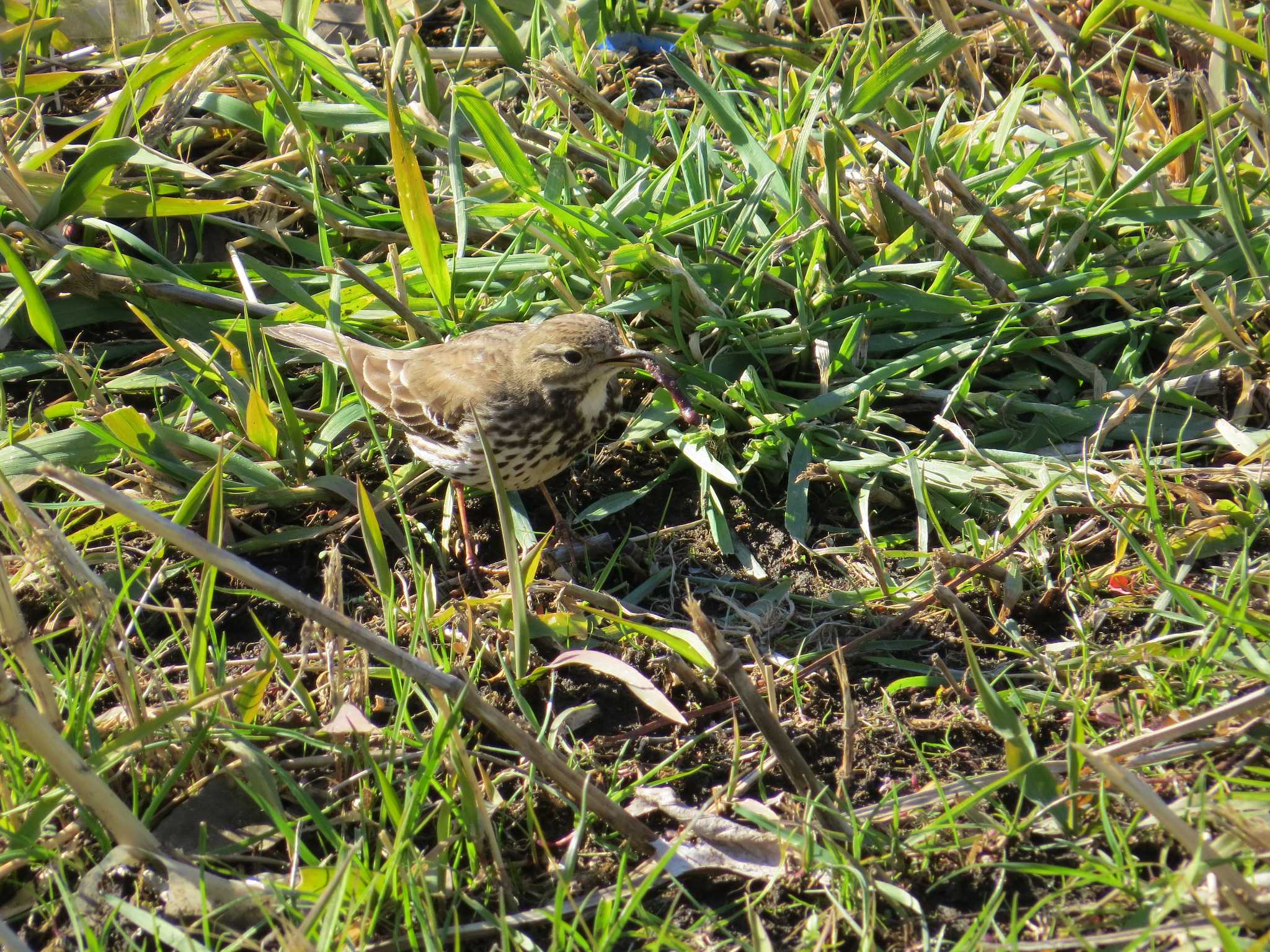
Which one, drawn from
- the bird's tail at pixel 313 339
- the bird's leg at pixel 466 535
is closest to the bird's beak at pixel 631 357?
the bird's leg at pixel 466 535

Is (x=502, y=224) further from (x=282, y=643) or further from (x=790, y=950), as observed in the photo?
(x=790, y=950)

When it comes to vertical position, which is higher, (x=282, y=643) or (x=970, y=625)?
(x=282, y=643)

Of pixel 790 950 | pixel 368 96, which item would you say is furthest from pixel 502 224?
pixel 790 950

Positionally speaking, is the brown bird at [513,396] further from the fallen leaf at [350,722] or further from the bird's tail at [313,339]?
the fallen leaf at [350,722]

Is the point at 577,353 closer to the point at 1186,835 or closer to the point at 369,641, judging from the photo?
the point at 369,641

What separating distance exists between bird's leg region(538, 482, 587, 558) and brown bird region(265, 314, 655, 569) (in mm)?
12

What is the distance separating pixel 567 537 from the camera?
455 cm

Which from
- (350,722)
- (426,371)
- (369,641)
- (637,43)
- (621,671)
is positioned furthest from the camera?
(637,43)

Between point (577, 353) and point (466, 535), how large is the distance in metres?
0.83

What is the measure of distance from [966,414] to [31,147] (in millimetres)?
4372

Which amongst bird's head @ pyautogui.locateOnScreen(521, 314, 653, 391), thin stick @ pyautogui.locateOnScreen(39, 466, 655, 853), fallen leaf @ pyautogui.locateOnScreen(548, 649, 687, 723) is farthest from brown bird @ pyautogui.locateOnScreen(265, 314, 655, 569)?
thin stick @ pyautogui.locateOnScreen(39, 466, 655, 853)

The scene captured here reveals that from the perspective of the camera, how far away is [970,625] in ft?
12.6

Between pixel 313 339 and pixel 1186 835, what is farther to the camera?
pixel 313 339

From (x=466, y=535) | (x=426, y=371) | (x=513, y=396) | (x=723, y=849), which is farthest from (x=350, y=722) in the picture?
(x=426, y=371)
